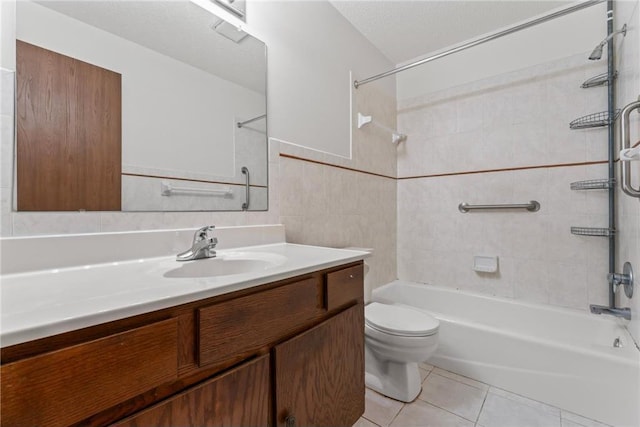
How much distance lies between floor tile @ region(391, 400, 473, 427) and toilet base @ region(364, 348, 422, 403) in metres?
0.06

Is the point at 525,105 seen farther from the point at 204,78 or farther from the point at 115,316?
the point at 115,316

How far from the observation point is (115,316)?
496 mm

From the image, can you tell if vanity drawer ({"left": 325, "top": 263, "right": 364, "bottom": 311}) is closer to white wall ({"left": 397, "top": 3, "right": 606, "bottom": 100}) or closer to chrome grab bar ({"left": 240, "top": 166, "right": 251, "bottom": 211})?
chrome grab bar ({"left": 240, "top": 166, "right": 251, "bottom": 211})

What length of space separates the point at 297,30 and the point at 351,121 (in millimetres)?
659

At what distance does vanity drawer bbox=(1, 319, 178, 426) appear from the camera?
1.34 ft

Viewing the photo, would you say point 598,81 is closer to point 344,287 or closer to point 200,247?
point 344,287

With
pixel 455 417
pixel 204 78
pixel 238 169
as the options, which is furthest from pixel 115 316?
pixel 455 417

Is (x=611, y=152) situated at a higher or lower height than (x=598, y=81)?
lower

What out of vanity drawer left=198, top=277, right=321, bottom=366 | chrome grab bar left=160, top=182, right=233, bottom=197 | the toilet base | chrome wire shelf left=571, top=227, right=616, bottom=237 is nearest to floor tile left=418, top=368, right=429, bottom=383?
the toilet base

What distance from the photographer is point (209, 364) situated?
2.10 ft

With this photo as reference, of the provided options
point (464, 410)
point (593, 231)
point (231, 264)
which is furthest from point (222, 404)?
point (593, 231)

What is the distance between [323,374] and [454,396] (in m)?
0.96

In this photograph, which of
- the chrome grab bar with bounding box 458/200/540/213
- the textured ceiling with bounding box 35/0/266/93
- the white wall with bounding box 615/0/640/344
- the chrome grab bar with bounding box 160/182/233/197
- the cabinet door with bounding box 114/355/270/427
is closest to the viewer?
the cabinet door with bounding box 114/355/270/427

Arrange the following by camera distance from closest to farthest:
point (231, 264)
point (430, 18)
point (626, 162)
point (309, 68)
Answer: point (231, 264) < point (626, 162) < point (309, 68) < point (430, 18)
